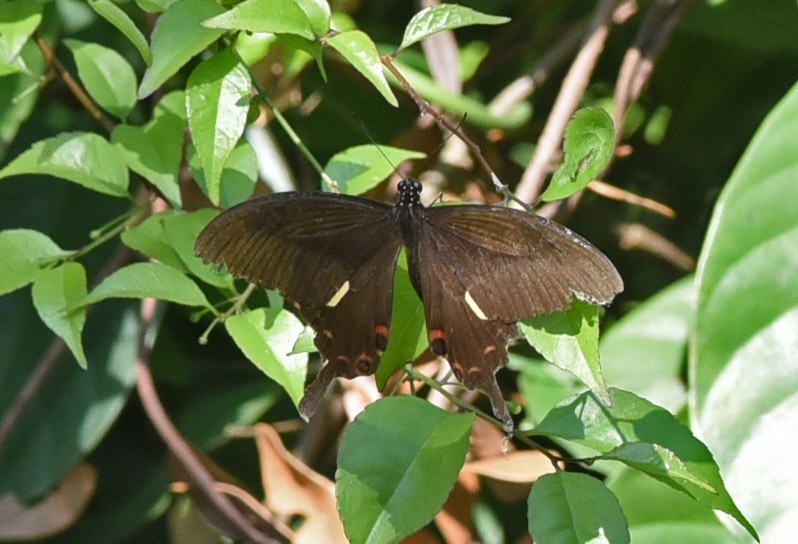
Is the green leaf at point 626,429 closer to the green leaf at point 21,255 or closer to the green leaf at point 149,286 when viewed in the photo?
the green leaf at point 149,286

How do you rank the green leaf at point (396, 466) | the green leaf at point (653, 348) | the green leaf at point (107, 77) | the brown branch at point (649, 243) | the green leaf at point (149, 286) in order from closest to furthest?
the green leaf at point (396, 466), the green leaf at point (149, 286), the green leaf at point (107, 77), the green leaf at point (653, 348), the brown branch at point (649, 243)

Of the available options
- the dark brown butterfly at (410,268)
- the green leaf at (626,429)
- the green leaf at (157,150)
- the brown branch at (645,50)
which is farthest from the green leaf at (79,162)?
the brown branch at (645,50)

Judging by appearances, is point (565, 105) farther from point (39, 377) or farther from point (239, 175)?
point (39, 377)

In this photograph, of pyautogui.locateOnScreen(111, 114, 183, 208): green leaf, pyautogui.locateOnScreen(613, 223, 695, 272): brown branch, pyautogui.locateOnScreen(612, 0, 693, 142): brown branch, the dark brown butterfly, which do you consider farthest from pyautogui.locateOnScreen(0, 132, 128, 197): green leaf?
pyautogui.locateOnScreen(613, 223, 695, 272): brown branch

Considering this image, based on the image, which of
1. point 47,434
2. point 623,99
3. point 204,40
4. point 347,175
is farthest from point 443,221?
point 47,434

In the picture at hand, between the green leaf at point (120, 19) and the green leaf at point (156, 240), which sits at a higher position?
the green leaf at point (120, 19)

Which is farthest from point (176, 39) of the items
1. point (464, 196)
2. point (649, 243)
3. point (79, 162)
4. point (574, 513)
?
point (649, 243)
